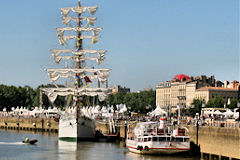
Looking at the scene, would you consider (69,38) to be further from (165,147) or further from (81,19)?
(165,147)

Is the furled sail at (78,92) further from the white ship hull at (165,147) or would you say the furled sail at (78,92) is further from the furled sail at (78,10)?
the white ship hull at (165,147)

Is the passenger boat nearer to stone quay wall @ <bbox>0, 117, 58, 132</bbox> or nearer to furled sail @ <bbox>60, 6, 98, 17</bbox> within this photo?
furled sail @ <bbox>60, 6, 98, 17</bbox>

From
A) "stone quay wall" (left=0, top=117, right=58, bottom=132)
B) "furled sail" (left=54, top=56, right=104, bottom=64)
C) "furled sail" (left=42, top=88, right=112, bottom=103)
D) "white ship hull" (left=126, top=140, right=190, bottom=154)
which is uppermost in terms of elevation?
"furled sail" (left=54, top=56, right=104, bottom=64)

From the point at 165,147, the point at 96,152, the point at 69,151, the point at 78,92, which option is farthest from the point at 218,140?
the point at 78,92

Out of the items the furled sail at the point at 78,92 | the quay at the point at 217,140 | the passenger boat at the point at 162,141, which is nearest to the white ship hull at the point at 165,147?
the passenger boat at the point at 162,141

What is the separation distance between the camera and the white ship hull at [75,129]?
85312 mm

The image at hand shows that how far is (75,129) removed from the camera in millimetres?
85500

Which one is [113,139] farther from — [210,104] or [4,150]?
[210,104]

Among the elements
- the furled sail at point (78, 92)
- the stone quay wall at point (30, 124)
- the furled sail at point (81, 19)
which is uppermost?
the furled sail at point (81, 19)

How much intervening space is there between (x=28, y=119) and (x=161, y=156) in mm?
74306

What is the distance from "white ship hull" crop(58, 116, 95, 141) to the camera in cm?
8531

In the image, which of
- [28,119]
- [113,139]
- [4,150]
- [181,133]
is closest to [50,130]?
[28,119]

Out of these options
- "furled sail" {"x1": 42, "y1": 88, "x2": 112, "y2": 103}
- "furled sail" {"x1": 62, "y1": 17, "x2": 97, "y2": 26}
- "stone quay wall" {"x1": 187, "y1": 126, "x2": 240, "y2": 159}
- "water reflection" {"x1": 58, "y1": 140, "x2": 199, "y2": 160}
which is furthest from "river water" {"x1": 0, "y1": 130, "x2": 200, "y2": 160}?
"furled sail" {"x1": 62, "y1": 17, "x2": 97, "y2": 26}

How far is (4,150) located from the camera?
7069cm
